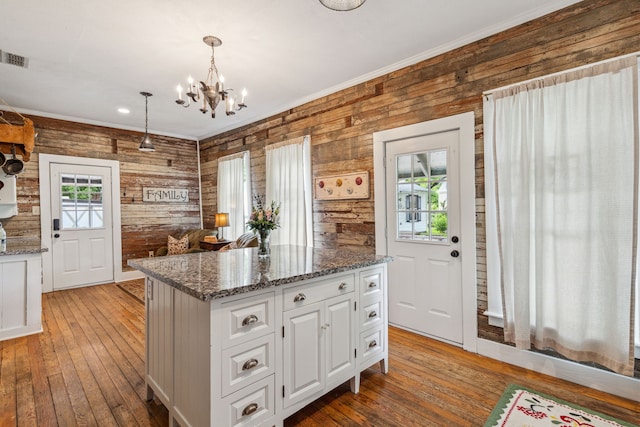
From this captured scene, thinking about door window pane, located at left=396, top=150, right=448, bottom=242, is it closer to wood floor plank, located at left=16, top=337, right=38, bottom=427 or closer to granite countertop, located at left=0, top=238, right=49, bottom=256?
wood floor plank, located at left=16, top=337, right=38, bottom=427

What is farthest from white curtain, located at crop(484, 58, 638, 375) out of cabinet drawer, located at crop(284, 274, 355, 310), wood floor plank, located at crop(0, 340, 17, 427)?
wood floor plank, located at crop(0, 340, 17, 427)

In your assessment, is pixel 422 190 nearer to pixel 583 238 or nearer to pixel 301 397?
pixel 583 238

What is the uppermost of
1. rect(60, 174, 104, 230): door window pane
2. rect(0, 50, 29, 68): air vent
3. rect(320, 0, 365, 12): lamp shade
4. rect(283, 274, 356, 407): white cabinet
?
rect(0, 50, 29, 68): air vent

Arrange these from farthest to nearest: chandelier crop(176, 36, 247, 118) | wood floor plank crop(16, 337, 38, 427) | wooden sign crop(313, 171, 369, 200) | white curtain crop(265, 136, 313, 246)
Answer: white curtain crop(265, 136, 313, 246) → wooden sign crop(313, 171, 369, 200) → chandelier crop(176, 36, 247, 118) → wood floor plank crop(16, 337, 38, 427)

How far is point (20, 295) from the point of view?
328 cm

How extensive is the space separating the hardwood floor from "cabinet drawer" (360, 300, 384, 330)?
1.43 ft

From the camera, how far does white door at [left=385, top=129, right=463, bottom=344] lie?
117 inches

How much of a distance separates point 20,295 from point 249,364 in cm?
320

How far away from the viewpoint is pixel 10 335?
3.22 m

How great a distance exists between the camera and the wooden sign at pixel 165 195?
597 centimetres

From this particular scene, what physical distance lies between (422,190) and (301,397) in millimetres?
2199

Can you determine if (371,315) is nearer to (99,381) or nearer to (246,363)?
(246,363)

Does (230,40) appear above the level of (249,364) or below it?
above

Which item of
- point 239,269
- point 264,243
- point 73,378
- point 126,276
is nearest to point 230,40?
point 264,243
